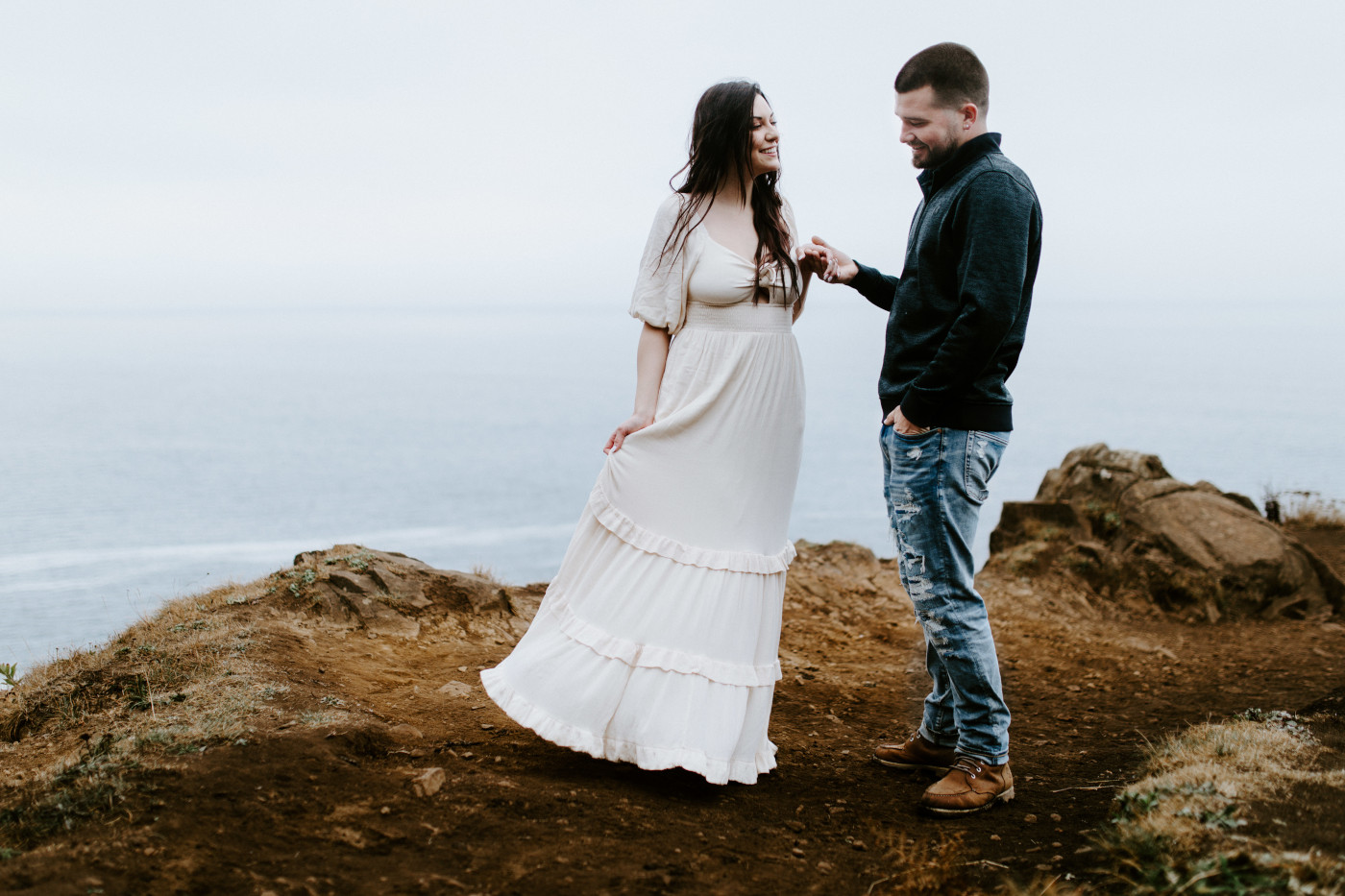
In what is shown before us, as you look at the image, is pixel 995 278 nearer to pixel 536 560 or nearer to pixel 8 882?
pixel 8 882

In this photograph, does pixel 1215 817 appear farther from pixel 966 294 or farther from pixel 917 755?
pixel 966 294

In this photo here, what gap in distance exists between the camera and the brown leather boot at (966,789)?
3.40 metres

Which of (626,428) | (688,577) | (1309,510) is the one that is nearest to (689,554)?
(688,577)

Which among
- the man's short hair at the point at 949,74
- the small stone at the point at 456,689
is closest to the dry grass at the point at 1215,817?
the man's short hair at the point at 949,74

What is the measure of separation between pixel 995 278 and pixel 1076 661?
3.77m

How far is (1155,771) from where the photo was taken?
3572 mm

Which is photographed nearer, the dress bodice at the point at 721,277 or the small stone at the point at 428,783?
the small stone at the point at 428,783

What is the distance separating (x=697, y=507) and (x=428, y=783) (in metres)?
1.25

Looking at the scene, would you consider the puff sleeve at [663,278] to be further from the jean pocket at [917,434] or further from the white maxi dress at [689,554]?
the jean pocket at [917,434]

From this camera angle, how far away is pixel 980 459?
3.34 m

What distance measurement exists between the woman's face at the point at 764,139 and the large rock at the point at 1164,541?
531 cm

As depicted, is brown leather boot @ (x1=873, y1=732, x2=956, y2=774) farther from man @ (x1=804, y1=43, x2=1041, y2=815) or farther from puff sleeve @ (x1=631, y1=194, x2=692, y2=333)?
puff sleeve @ (x1=631, y1=194, x2=692, y2=333)

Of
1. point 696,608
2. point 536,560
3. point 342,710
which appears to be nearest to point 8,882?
point 342,710

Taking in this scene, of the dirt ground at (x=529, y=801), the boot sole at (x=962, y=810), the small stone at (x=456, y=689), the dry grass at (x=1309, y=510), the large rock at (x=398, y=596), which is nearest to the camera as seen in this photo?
the dirt ground at (x=529, y=801)
